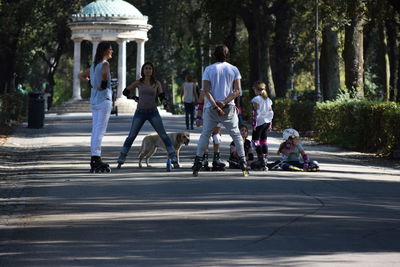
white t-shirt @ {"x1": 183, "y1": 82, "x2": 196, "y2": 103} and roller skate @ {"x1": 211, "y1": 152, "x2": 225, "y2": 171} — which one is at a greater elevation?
white t-shirt @ {"x1": 183, "y1": 82, "x2": 196, "y2": 103}

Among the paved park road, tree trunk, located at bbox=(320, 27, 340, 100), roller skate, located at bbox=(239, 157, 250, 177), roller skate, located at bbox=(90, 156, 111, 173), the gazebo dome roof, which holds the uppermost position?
the gazebo dome roof

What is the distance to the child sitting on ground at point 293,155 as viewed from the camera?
17.7 meters

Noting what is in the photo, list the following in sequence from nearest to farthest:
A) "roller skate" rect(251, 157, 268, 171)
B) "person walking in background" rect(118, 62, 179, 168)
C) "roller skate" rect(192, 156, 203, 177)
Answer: "roller skate" rect(192, 156, 203, 177), "person walking in background" rect(118, 62, 179, 168), "roller skate" rect(251, 157, 268, 171)

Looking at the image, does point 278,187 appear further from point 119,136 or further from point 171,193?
point 119,136

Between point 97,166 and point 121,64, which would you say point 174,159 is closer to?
point 97,166

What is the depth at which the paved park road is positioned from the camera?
8688 mm

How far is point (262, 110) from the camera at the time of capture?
18.1 m

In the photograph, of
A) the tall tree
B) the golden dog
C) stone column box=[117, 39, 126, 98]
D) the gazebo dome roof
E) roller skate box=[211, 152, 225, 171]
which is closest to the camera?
roller skate box=[211, 152, 225, 171]

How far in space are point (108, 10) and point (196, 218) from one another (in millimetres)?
51195

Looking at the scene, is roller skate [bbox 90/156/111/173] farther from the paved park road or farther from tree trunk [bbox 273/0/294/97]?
tree trunk [bbox 273/0/294/97]

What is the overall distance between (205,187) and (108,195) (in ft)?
4.73

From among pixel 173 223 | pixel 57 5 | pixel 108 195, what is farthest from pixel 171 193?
pixel 57 5

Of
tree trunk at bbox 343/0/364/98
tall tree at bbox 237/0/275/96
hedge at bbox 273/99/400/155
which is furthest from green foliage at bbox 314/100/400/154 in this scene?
tall tree at bbox 237/0/275/96

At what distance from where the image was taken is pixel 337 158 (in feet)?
74.4
